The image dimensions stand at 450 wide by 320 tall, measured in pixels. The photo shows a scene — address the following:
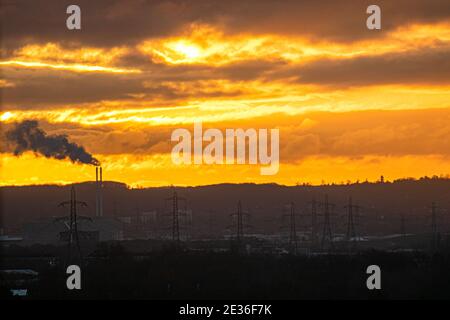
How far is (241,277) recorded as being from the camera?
5734 centimetres

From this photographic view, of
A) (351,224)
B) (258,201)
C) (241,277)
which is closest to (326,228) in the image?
(351,224)

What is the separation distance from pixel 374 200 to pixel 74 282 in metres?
140

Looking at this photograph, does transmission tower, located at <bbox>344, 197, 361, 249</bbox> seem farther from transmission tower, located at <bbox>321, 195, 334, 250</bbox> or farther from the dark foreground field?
the dark foreground field

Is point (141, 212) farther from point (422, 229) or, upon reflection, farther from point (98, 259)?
point (98, 259)

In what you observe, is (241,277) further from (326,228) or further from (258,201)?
(258,201)

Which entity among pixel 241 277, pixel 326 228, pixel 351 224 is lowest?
pixel 241 277

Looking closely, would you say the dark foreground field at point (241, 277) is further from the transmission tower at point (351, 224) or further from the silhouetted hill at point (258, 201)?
the silhouetted hill at point (258, 201)

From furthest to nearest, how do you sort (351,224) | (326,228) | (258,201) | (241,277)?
(258,201)
(326,228)
(351,224)
(241,277)

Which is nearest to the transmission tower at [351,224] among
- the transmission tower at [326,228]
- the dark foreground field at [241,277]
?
the transmission tower at [326,228]

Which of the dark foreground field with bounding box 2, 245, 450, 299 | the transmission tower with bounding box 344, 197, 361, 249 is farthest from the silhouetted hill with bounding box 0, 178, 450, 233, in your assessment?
the dark foreground field with bounding box 2, 245, 450, 299

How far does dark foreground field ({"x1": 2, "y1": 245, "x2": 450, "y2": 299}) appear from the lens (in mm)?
53406

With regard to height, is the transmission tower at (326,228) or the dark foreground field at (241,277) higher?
the transmission tower at (326,228)

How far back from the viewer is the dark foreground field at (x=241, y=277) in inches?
2103

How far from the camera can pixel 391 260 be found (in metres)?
67.6
